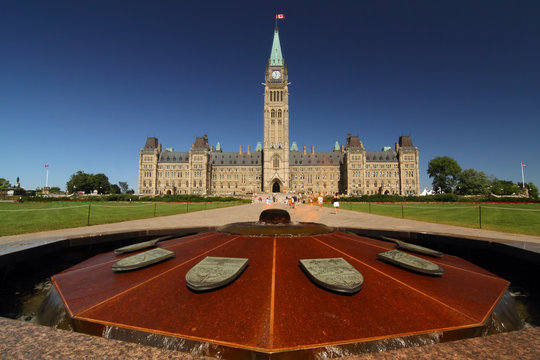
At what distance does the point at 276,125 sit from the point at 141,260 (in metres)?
78.4

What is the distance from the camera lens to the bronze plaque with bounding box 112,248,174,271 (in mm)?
2844

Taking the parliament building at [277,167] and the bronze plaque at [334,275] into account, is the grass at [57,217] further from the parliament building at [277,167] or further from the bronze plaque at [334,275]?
the parliament building at [277,167]

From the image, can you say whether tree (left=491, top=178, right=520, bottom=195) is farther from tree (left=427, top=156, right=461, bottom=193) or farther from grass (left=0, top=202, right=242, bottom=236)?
grass (left=0, top=202, right=242, bottom=236)

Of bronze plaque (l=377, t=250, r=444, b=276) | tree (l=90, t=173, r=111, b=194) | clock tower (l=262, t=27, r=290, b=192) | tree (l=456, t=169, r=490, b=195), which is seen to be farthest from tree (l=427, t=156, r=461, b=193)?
tree (l=90, t=173, r=111, b=194)

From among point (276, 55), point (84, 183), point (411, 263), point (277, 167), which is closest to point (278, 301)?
point (411, 263)

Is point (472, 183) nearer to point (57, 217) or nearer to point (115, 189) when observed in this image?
point (57, 217)

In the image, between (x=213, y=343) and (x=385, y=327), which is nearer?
(x=213, y=343)

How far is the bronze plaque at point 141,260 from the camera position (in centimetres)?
284

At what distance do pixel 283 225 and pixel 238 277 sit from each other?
1704 millimetres

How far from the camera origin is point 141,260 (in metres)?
3.03

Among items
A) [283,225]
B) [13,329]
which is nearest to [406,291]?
[283,225]

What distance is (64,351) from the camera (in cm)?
134

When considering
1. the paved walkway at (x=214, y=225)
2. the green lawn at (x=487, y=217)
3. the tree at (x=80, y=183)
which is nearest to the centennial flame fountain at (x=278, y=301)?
the paved walkway at (x=214, y=225)

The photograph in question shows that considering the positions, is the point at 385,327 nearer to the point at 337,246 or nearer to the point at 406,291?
the point at 406,291
